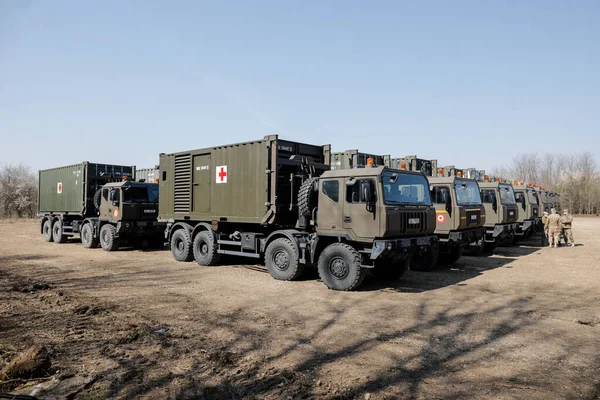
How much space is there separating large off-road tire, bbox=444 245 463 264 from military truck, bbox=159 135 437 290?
2.94 m

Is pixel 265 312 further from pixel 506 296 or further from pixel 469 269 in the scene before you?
pixel 469 269

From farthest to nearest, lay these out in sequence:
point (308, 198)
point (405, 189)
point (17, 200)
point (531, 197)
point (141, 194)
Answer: point (17, 200)
point (531, 197)
point (141, 194)
point (308, 198)
point (405, 189)

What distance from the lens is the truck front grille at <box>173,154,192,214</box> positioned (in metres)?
12.0


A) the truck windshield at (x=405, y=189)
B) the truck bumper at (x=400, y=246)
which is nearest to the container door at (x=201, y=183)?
the truck windshield at (x=405, y=189)

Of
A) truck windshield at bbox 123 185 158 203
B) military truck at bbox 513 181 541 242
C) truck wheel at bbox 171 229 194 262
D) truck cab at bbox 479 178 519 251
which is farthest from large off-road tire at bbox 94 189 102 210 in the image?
military truck at bbox 513 181 541 242

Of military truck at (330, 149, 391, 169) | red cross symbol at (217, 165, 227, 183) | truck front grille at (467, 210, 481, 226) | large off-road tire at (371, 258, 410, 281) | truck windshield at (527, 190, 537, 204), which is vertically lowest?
large off-road tire at (371, 258, 410, 281)

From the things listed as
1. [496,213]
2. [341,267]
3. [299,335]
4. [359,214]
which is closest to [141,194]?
[341,267]

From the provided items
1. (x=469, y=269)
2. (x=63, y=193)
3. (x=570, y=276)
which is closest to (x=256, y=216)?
(x=469, y=269)

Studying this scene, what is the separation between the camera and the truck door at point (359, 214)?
7902 mm

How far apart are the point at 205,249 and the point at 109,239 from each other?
17.2 ft

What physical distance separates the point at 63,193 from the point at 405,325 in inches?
661

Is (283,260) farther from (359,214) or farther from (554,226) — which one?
(554,226)

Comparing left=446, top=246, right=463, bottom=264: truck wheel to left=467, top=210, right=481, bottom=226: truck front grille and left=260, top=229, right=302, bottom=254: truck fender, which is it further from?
left=260, top=229, right=302, bottom=254: truck fender

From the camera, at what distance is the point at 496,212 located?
14625mm
